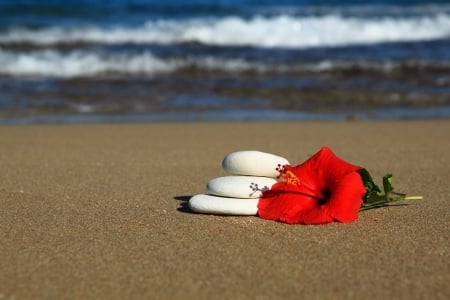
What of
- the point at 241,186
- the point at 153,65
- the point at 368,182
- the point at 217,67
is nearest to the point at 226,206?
the point at 241,186

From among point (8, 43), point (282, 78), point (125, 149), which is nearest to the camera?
point (125, 149)

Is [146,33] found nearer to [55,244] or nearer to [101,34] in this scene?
[101,34]

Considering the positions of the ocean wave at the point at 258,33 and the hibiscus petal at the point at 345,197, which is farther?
the ocean wave at the point at 258,33

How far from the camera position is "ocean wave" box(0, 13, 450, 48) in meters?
17.7

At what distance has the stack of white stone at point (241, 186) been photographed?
3.71 metres

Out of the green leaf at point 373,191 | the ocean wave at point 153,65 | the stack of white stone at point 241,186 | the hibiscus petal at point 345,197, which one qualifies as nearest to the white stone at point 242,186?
the stack of white stone at point 241,186

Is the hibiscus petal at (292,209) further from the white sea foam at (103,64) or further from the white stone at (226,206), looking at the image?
the white sea foam at (103,64)

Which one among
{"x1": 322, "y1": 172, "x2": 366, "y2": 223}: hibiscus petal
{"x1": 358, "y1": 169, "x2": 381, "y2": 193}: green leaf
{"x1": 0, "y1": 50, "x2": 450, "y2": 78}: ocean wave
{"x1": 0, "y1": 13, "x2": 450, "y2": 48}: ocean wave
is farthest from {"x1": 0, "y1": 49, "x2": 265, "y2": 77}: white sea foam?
{"x1": 322, "y1": 172, "x2": 366, "y2": 223}: hibiscus petal

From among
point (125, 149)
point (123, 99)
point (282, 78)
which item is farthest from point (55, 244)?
point (282, 78)

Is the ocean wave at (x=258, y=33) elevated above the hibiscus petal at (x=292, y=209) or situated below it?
above

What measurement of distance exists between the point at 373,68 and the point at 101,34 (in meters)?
8.00

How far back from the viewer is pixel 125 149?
258 inches

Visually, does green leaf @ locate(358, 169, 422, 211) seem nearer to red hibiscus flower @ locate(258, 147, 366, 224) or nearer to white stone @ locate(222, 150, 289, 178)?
red hibiscus flower @ locate(258, 147, 366, 224)

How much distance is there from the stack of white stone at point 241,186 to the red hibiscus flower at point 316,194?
0.18ft
